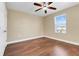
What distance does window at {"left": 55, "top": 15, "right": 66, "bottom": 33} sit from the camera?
4.05 meters

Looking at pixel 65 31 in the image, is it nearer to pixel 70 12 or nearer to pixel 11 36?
pixel 70 12

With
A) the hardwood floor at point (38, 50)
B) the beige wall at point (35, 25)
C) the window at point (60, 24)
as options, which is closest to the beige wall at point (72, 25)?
the beige wall at point (35, 25)

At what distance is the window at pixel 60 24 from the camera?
4.05 m

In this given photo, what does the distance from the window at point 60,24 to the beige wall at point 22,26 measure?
147cm

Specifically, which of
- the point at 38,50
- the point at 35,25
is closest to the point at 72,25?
the point at 38,50

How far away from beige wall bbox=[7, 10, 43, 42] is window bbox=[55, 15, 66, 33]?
1.47 meters

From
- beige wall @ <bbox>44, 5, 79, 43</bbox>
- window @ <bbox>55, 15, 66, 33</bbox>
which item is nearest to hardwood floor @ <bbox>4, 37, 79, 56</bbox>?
beige wall @ <bbox>44, 5, 79, 43</bbox>

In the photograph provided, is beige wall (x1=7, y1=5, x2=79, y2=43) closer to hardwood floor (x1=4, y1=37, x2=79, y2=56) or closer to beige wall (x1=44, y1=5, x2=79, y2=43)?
beige wall (x1=44, y1=5, x2=79, y2=43)

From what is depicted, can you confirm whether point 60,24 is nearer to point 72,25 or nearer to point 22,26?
point 72,25

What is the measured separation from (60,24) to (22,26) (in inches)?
91.9

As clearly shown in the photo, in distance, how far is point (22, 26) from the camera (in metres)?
4.06

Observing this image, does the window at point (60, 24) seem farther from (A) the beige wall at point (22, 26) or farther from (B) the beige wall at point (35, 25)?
(A) the beige wall at point (22, 26)

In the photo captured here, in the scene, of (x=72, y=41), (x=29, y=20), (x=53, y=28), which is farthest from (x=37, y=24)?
(x=72, y=41)

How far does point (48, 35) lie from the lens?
210 inches
